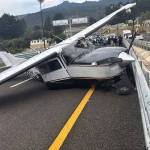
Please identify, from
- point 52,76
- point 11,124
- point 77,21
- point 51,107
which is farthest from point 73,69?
point 77,21

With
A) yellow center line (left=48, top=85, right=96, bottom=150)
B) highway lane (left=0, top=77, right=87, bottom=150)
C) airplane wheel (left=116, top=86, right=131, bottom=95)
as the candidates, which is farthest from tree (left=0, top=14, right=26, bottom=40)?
yellow center line (left=48, top=85, right=96, bottom=150)

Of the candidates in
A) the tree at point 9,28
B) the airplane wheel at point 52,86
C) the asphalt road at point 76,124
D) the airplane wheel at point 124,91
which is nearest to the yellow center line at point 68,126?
the asphalt road at point 76,124

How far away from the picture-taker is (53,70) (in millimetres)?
15469

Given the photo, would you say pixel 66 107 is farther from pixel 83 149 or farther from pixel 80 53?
pixel 80 53

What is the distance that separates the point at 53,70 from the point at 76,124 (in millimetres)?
6404

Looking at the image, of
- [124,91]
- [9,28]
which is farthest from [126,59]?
[9,28]

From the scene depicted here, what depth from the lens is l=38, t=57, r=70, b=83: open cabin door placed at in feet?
49.9

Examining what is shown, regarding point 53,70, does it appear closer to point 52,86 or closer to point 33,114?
point 52,86

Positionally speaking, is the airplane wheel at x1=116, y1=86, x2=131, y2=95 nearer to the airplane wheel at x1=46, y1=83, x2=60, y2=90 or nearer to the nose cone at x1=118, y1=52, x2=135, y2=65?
the nose cone at x1=118, y1=52, x2=135, y2=65

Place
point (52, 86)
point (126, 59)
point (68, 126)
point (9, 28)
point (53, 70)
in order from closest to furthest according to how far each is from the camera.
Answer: point (68, 126) < point (126, 59) < point (53, 70) < point (52, 86) < point (9, 28)

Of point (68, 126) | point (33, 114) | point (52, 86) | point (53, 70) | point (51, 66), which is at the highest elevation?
point (51, 66)

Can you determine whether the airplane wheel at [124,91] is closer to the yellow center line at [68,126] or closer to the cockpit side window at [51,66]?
the yellow center line at [68,126]

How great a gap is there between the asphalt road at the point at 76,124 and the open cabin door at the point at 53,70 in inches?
23.4

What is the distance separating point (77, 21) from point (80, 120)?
521ft
